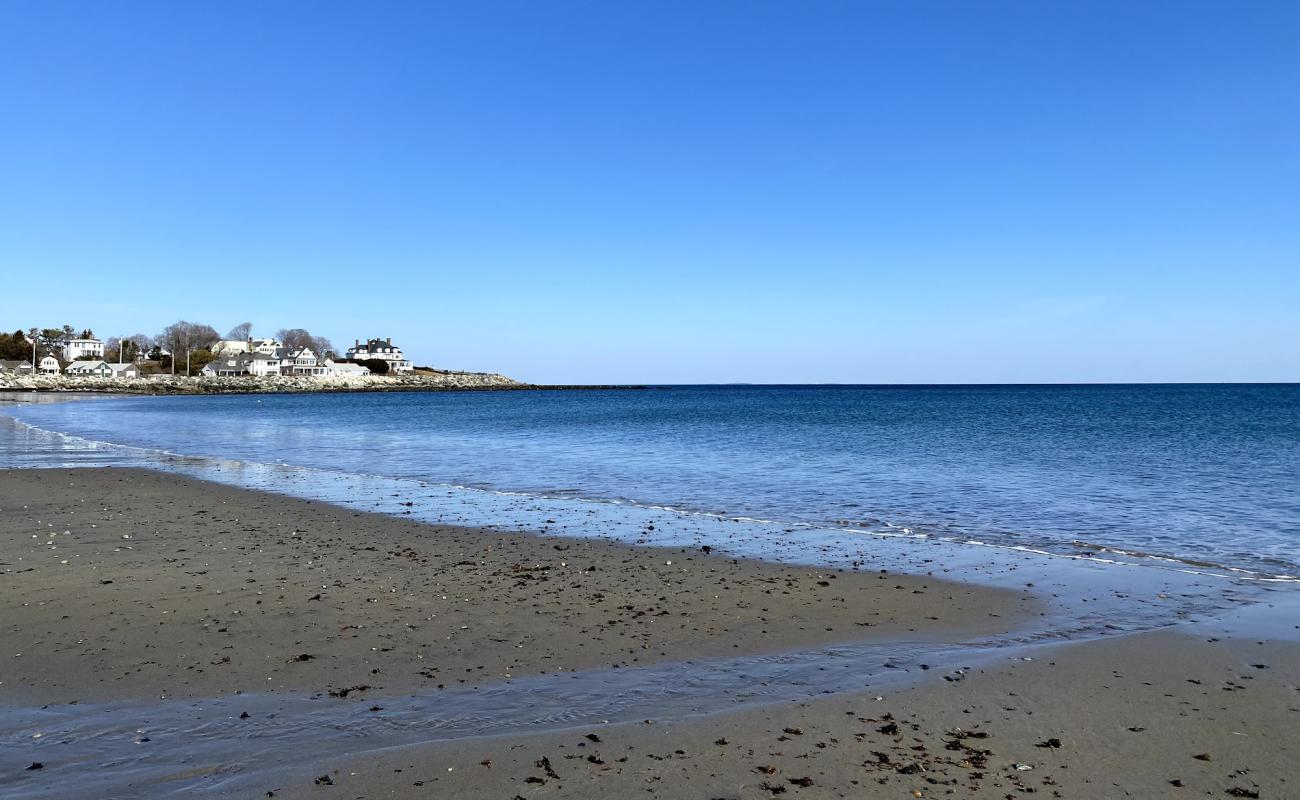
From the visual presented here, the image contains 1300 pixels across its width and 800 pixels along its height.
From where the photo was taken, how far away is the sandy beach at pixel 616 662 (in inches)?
205

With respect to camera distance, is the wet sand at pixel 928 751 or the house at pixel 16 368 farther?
the house at pixel 16 368

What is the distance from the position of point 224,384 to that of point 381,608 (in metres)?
160

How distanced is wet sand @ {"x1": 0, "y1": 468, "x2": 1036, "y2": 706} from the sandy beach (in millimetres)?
40

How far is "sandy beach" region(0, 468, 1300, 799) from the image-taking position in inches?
205

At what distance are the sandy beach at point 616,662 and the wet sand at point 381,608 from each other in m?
0.04

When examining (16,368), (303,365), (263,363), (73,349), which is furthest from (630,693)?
(73,349)

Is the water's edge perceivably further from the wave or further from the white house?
the white house

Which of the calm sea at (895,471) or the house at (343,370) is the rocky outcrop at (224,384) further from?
the calm sea at (895,471)

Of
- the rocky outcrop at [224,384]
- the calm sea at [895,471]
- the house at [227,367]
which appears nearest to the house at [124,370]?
the rocky outcrop at [224,384]

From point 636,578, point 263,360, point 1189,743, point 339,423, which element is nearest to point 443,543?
point 636,578

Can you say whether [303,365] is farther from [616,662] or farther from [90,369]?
[616,662]

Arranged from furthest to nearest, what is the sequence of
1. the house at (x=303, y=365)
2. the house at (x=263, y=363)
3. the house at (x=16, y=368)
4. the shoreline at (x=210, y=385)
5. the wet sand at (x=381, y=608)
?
the house at (x=303, y=365)
the house at (x=263, y=363)
the house at (x=16, y=368)
the shoreline at (x=210, y=385)
the wet sand at (x=381, y=608)

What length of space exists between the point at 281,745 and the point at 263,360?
190 meters

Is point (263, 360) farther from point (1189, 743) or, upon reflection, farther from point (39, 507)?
point (1189, 743)
